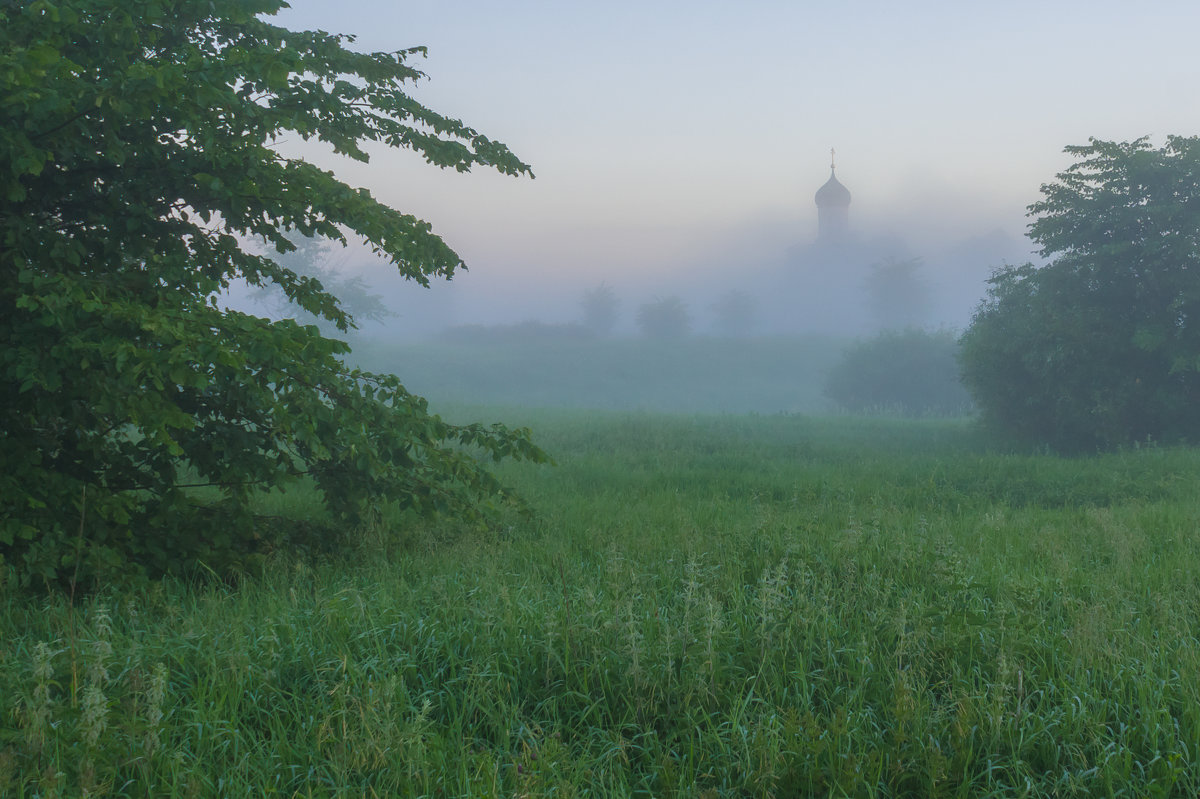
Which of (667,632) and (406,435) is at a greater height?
(406,435)

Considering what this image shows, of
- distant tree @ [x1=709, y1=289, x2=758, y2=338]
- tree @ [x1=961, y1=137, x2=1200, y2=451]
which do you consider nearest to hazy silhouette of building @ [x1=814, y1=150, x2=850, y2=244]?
distant tree @ [x1=709, y1=289, x2=758, y2=338]

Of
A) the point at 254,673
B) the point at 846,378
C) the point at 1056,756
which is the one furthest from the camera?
the point at 846,378

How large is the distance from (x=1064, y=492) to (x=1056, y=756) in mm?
11502

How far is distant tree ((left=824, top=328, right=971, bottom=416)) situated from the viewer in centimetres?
4778

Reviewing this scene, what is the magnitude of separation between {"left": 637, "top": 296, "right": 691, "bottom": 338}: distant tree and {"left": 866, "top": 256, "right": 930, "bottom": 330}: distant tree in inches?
965

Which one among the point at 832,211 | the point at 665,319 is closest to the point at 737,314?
the point at 665,319

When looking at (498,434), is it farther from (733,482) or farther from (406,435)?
(733,482)

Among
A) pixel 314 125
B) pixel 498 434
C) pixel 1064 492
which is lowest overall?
pixel 1064 492

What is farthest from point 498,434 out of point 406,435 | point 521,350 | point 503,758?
point 521,350

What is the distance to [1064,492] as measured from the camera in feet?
41.9

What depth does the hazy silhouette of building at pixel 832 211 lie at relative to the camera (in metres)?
152

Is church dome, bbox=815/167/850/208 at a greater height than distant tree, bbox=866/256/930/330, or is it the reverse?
church dome, bbox=815/167/850/208

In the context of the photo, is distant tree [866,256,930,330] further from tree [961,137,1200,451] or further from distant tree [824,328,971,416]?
tree [961,137,1200,451]

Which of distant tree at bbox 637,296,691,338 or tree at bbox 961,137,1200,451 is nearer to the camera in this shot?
tree at bbox 961,137,1200,451
